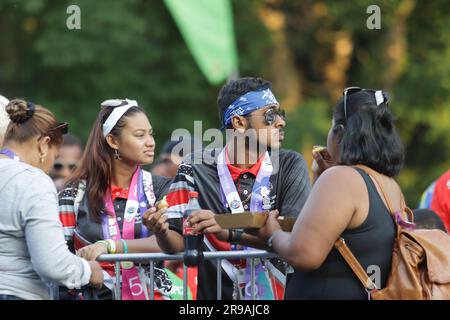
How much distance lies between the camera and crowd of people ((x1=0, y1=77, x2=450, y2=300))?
15.6 feet

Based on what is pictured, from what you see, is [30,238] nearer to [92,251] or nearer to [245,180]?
[92,251]

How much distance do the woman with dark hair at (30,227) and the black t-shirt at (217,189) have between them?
1017 mm

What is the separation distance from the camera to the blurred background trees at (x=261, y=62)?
1880 centimetres

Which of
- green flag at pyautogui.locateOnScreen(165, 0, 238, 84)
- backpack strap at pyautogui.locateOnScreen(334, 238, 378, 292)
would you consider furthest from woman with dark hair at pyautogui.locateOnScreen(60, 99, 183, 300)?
green flag at pyautogui.locateOnScreen(165, 0, 238, 84)

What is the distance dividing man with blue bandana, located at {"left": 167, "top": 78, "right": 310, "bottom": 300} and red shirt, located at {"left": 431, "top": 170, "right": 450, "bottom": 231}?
6.85 feet

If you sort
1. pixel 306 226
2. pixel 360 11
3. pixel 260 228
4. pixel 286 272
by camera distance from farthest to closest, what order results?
pixel 360 11 → pixel 286 272 → pixel 260 228 → pixel 306 226

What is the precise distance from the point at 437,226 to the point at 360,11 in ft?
49.9

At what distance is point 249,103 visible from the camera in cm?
642

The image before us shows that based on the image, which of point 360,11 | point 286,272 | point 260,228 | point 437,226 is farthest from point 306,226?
point 360,11

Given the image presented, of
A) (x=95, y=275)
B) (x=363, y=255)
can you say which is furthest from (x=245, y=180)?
Answer: (x=363, y=255)

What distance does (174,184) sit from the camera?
6195 mm

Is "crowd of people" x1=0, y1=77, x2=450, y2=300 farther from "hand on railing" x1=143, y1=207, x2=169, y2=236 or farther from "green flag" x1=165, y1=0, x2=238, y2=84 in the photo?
"green flag" x1=165, y1=0, x2=238, y2=84
